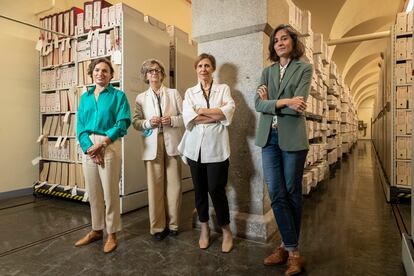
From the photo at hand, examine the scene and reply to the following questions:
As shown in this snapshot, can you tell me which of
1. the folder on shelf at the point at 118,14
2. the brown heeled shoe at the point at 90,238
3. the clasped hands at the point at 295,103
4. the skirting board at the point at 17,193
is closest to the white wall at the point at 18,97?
the skirting board at the point at 17,193

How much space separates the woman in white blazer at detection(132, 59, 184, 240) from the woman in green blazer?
871mm

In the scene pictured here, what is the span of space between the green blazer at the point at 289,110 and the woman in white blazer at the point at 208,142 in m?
0.33

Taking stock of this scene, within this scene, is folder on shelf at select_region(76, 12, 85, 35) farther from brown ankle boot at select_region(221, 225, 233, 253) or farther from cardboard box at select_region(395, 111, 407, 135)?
cardboard box at select_region(395, 111, 407, 135)

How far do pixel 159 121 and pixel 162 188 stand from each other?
25.9 inches

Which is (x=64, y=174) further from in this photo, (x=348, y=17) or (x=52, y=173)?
(x=348, y=17)

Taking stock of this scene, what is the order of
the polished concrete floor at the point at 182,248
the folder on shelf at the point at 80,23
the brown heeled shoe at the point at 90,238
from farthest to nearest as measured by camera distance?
the folder on shelf at the point at 80,23
the brown heeled shoe at the point at 90,238
the polished concrete floor at the point at 182,248

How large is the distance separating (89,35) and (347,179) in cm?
534

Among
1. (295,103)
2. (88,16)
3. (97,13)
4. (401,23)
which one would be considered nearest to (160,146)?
(295,103)

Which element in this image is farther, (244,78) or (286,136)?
(244,78)

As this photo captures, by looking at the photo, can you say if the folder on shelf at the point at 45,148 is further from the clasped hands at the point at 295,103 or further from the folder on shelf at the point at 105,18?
the clasped hands at the point at 295,103

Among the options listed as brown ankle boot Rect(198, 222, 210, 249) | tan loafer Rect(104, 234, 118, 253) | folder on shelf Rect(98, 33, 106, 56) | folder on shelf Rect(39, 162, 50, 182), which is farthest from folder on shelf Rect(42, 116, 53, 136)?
brown ankle boot Rect(198, 222, 210, 249)

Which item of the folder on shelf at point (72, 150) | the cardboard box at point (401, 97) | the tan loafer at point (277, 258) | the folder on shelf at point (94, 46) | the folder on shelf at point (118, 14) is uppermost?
the folder on shelf at point (118, 14)

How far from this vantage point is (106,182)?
2248 millimetres

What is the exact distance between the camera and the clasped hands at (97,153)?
217 centimetres
